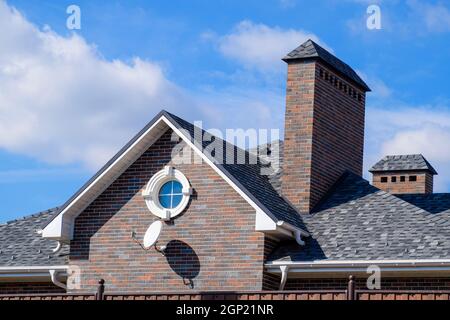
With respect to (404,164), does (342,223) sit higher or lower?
lower

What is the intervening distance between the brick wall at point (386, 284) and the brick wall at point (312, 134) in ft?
7.34

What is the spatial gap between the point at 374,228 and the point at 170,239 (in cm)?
412

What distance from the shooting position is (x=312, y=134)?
25344mm

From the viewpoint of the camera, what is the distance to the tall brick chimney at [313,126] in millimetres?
25203

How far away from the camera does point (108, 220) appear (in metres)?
24.0

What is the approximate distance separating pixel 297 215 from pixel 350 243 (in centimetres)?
192

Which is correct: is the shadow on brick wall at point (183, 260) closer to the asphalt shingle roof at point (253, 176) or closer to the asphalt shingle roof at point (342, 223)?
the asphalt shingle roof at point (342, 223)

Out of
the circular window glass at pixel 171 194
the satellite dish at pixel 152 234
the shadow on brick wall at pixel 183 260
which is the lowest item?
the shadow on brick wall at pixel 183 260

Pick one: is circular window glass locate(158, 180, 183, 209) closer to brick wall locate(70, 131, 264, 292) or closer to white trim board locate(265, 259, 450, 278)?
brick wall locate(70, 131, 264, 292)

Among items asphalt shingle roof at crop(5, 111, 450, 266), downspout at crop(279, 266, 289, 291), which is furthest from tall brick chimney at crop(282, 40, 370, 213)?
downspout at crop(279, 266, 289, 291)

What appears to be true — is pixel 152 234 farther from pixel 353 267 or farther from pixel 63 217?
pixel 353 267

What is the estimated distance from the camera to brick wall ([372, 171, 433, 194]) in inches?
1355

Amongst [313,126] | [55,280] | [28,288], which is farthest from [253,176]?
[28,288]

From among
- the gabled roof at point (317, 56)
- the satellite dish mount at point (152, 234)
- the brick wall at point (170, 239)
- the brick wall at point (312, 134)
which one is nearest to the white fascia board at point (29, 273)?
the brick wall at point (170, 239)
